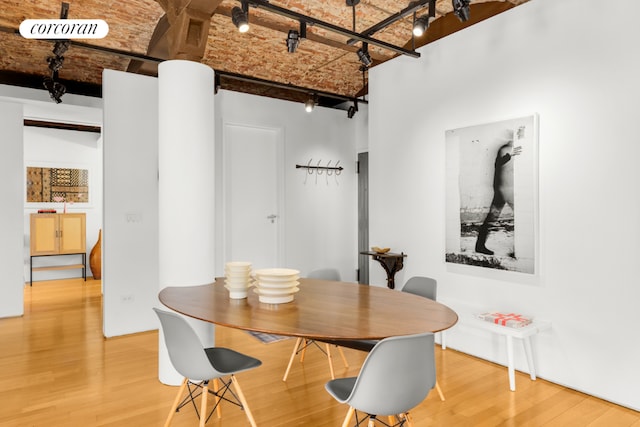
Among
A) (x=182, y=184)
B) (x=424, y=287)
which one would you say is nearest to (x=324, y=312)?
(x=424, y=287)

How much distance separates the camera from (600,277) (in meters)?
3.17

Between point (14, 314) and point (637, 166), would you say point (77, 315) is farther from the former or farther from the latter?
point (637, 166)

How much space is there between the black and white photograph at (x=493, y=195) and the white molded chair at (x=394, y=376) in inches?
81.9

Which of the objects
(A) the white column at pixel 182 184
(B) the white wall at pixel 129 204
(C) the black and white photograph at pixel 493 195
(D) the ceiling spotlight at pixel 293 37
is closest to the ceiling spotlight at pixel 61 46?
(B) the white wall at pixel 129 204

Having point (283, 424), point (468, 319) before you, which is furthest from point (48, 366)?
point (468, 319)

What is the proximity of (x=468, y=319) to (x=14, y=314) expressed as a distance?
552 centimetres

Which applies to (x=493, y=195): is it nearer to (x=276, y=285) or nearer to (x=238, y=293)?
(x=276, y=285)

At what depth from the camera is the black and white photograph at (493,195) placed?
3607 millimetres

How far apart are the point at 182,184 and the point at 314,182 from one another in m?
3.45

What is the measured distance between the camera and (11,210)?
5.51m

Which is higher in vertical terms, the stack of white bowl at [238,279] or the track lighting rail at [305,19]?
the track lighting rail at [305,19]

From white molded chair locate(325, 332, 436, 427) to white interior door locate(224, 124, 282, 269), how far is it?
164 inches

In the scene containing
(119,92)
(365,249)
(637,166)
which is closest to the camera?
(637,166)

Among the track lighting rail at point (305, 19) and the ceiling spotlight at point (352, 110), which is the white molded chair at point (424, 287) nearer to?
the track lighting rail at point (305, 19)
